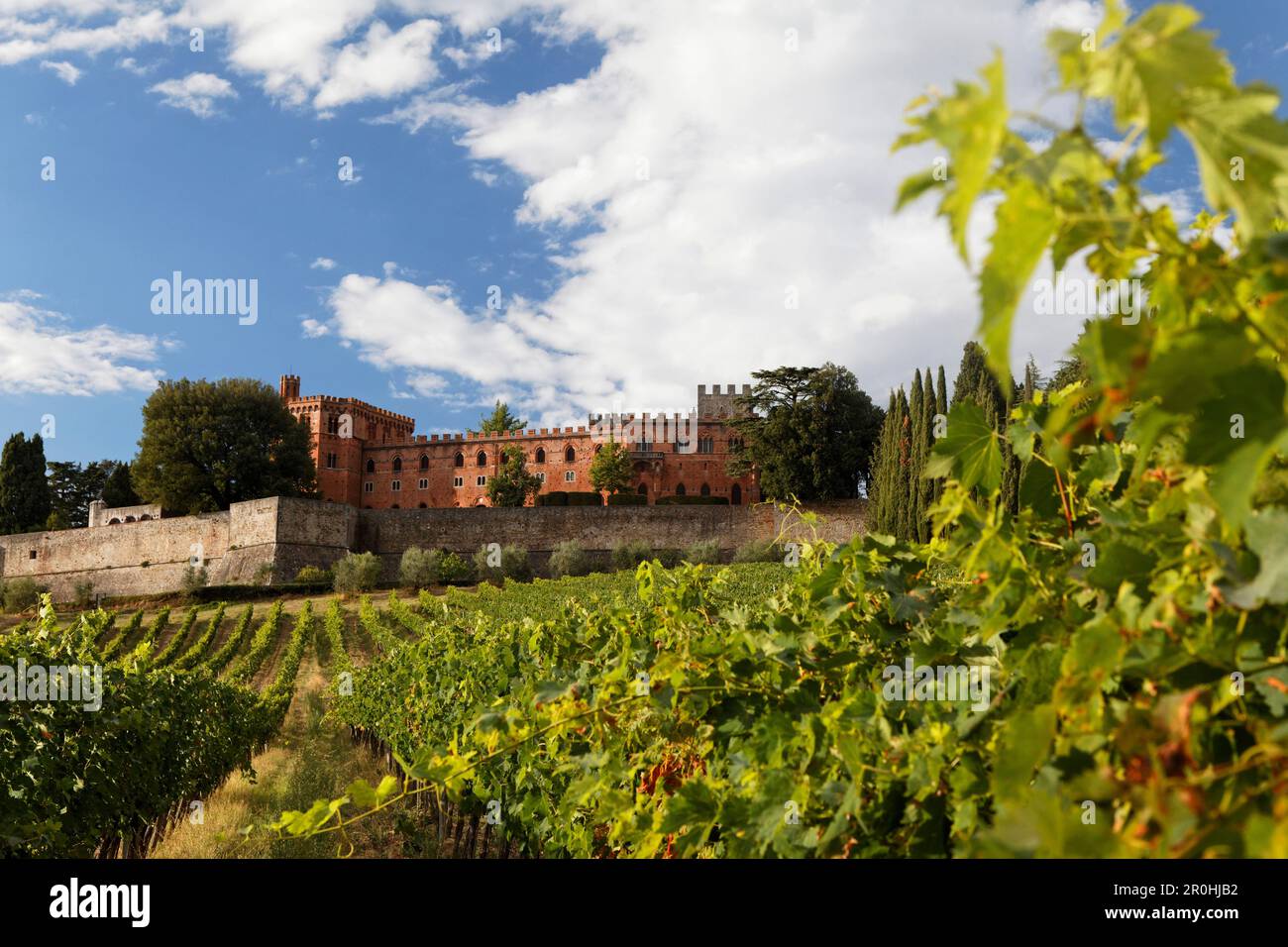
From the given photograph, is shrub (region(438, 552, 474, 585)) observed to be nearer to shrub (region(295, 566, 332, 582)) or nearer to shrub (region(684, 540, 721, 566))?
shrub (region(295, 566, 332, 582))

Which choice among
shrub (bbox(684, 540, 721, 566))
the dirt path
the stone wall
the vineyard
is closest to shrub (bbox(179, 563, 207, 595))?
the stone wall

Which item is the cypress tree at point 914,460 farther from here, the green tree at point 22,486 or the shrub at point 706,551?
the green tree at point 22,486

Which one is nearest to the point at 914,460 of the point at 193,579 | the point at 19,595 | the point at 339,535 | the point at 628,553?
the point at 628,553

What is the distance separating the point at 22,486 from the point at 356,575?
28606mm

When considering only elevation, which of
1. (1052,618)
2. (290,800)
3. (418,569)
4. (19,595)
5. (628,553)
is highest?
(1052,618)

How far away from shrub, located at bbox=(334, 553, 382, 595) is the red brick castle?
20471mm

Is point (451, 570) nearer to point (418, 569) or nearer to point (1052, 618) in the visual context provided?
point (418, 569)

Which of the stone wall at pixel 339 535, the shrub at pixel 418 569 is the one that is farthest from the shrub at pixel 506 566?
the shrub at pixel 418 569

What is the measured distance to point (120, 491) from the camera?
59.9m

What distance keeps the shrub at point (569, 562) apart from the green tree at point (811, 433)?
10.0 m

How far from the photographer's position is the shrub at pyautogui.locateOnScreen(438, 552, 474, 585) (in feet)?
138

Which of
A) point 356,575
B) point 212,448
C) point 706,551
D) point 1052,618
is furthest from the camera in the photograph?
point 212,448
